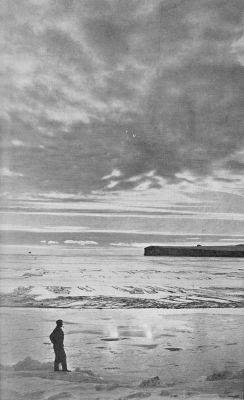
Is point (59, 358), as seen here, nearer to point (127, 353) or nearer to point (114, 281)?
point (127, 353)

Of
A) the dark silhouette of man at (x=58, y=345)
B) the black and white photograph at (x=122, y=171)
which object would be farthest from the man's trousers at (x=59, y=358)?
the black and white photograph at (x=122, y=171)

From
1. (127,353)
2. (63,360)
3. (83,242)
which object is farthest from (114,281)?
(63,360)

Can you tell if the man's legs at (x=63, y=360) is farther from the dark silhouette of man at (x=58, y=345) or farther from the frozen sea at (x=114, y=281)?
the frozen sea at (x=114, y=281)

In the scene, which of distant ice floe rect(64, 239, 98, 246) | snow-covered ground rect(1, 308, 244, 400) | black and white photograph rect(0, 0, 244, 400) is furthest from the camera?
distant ice floe rect(64, 239, 98, 246)

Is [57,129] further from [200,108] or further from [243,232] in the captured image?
[243,232]

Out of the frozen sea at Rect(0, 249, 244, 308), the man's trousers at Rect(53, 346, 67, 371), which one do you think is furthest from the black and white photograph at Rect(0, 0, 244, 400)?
the man's trousers at Rect(53, 346, 67, 371)

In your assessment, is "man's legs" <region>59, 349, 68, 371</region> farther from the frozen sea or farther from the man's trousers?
the frozen sea
